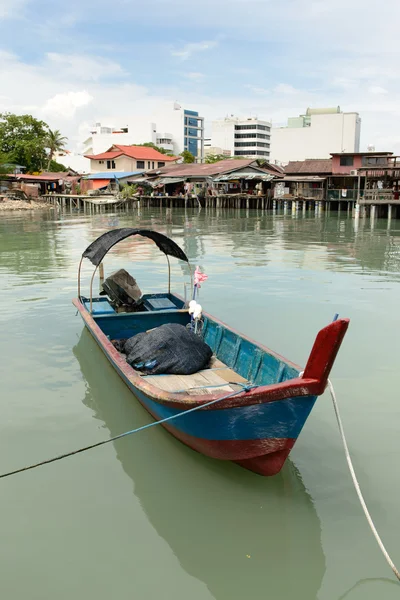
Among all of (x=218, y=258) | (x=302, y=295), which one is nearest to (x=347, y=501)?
(x=302, y=295)

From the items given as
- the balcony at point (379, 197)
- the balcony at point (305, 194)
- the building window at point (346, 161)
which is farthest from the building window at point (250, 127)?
the balcony at point (379, 197)

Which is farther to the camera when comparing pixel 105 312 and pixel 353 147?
pixel 353 147

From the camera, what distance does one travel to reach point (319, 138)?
2825 inches

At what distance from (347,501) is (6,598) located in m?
2.82

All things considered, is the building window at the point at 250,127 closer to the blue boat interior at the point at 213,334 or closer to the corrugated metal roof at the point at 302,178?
the corrugated metal roof at the point at 302,178

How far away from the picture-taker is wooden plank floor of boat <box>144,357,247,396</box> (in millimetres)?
5718

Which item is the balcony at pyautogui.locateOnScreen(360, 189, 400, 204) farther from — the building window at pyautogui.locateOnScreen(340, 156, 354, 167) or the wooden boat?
the wooden boat

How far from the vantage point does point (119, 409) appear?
657 centimetres

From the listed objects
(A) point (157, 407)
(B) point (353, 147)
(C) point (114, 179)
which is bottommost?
(A) point (157, 407)

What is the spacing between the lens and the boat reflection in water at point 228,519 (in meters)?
3.83

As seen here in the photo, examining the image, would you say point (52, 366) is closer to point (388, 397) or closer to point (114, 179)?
point (388, 397)

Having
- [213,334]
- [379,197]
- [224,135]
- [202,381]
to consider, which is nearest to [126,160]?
[379,197]

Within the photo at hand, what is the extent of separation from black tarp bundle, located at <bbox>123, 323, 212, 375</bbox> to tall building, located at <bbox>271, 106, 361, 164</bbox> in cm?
6877

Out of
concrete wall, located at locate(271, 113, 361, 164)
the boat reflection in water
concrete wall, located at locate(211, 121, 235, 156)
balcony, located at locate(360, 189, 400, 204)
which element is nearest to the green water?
the boat reflection in water
